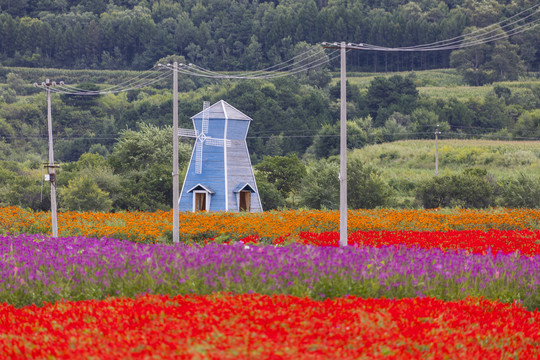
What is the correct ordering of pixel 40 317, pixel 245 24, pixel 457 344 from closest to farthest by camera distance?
pixel 457 344
pixel 40 317
pixel 245 24

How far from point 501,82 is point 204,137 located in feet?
A: 273

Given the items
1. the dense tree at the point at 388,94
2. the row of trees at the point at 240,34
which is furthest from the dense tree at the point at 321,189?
the row of trees at the point at 240,34

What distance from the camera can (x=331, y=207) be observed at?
40.2m

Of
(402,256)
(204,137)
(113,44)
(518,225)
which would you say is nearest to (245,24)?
(113,44)

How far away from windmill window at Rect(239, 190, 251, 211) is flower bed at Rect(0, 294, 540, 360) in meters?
27.4

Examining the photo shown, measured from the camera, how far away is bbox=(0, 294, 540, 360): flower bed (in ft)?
20.7

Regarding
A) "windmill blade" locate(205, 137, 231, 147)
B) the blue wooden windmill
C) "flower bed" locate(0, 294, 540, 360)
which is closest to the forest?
the blue wooden windmill

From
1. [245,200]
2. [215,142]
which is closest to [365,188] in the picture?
[245,200]

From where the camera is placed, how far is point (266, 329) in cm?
688

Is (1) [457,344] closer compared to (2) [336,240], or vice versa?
(1) [457,344]

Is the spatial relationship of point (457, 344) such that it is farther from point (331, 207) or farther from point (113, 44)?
point (113, 44)

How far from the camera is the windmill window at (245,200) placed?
36531 mm

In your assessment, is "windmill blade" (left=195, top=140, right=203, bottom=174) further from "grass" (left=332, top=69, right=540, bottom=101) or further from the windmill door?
"grass" (left=332, top=69, right=540, bottom=101)

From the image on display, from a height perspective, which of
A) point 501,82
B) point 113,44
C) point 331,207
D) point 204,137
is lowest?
point 331,207
